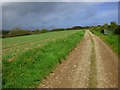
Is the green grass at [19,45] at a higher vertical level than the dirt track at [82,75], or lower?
higher

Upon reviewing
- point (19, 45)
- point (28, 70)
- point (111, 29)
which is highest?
point (111, 29)

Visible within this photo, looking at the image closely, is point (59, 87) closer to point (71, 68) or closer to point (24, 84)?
point (24, 84)

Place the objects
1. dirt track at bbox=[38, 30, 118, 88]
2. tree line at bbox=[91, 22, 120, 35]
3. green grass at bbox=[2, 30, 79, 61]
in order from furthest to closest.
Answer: tree line at bbox=[91, 22, 120, 35] < green grass at bbox=[2, 30, 79, 61] < dirt track at bbox=[38, 30, 118, 88]

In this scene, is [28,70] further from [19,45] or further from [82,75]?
[19,45]

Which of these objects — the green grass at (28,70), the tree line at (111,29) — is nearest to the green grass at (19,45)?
the green grass at (28,70)

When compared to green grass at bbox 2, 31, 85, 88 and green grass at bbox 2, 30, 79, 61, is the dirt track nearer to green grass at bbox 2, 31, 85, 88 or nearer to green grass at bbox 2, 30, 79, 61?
green grass at bbox 2, 31, 85, 88

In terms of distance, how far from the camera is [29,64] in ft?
57.8

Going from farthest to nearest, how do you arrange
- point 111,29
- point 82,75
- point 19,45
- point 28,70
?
1. point 111,29
2. point 19,45
3. point 28,70
4. point 82,75

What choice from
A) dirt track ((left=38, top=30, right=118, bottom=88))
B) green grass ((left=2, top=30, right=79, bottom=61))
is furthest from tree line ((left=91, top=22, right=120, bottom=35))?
dirt track ((left=38, top=30, right=118, bottom=88))

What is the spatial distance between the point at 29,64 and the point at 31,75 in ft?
8.63

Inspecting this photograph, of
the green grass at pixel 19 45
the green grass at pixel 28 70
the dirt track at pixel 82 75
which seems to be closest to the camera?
the dirt track at pixel 82 75

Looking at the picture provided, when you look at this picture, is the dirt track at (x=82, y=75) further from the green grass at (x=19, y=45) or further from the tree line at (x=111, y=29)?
the tree line at (x=111, y=29)

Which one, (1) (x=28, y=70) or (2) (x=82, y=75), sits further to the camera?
(1) (x=28, y=70)

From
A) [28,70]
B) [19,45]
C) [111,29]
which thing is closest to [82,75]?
[28,70]
